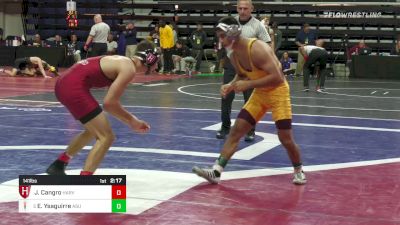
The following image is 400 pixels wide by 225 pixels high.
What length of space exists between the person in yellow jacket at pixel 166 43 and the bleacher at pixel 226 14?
2.41 metres

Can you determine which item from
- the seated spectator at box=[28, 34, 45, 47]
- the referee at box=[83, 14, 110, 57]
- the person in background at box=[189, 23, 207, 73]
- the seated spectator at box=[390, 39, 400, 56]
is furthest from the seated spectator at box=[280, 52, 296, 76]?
the seated spectator at box=[28, 34, 45, 47]

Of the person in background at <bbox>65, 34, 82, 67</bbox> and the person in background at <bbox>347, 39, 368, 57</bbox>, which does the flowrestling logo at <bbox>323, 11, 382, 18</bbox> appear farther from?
the person in background at <bbox>65, 34, 82, 67</bbox>

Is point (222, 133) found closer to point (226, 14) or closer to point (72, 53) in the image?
point (72, 53)

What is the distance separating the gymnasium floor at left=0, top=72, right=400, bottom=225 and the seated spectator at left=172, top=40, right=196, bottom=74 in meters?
11.0

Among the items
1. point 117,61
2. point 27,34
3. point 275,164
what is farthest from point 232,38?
point 27,34

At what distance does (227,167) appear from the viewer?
688cm

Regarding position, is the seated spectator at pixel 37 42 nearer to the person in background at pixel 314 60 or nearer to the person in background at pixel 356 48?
the person in background at pixel 356 48

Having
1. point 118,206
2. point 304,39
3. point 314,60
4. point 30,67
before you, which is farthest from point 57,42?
point 118,206

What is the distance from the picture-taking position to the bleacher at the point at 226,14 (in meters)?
26.2

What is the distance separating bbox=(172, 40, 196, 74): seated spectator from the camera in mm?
24312

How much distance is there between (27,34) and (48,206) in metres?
26.2

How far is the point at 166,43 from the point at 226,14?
5.22 metres

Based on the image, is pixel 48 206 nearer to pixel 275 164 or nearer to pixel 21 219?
pixel 21 219

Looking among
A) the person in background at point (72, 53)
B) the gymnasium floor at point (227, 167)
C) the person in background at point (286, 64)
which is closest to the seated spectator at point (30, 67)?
the person in background at point (72, 53)
